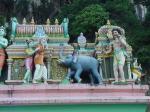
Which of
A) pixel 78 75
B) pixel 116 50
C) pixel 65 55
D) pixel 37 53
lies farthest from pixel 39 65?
pixel 116 50

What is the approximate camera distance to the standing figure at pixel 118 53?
1011 cm

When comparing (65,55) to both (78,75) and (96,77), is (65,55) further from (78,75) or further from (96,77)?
(96,77)

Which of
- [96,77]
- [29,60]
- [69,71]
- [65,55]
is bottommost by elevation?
[96,77]

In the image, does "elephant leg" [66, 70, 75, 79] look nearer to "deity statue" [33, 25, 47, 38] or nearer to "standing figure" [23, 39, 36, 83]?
"standing figure" [23, 39, 36, 83]

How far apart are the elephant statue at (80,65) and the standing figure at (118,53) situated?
20.7 inches

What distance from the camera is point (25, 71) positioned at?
10086mm

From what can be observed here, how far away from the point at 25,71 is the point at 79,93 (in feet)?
5.62

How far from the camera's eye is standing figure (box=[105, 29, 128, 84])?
33.2 ft

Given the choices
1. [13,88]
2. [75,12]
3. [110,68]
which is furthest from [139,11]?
[13,88]

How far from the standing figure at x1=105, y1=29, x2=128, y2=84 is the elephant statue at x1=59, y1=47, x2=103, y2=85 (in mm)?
525

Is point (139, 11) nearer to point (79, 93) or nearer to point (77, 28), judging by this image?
point (77, 28)

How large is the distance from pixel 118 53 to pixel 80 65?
1.16 m

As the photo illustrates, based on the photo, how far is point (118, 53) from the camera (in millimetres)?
10188

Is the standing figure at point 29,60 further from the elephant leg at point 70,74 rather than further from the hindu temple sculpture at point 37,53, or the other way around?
the elephant leg at point 70,74
